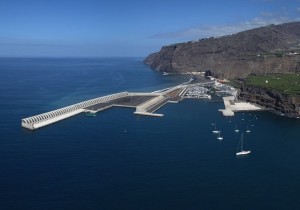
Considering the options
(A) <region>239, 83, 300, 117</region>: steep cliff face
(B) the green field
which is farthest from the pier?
(B) the green field

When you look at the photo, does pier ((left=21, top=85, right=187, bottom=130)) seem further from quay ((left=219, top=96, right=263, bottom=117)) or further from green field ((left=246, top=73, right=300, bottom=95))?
green field ((left=246, top=73, right=300, bottom=95))

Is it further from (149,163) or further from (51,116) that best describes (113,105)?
(149,163)

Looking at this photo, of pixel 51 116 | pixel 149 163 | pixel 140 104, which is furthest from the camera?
pixel 140 104

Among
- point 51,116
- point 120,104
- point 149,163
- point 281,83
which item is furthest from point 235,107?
point 149,163

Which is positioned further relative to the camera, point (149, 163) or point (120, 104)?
point (120, 104)

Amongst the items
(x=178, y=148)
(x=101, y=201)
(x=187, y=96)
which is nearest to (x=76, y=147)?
(x=178, y=148)

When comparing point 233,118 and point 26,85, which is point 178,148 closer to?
point 233,118
